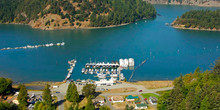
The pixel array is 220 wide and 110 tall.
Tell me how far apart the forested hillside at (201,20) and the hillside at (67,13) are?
2485cm

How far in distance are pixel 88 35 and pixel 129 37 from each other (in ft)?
51.0

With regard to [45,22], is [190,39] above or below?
below

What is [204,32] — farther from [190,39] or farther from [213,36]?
[190,39]

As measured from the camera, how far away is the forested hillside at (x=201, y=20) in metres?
95.6

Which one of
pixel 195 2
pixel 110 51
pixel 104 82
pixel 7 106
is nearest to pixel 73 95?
pixel 7 106

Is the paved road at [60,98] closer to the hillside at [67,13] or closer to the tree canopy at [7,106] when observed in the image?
the tree canopy at [7,106]

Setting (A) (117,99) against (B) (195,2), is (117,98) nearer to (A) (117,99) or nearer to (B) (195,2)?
(A) (117,99)

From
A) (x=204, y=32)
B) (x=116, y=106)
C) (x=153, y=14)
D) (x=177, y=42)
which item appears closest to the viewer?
(x=116, y=106)

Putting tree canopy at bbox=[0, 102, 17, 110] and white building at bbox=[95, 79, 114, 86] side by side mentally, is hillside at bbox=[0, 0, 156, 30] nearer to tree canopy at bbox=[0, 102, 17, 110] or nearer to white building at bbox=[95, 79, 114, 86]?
white building at bbox=[95, 79, 114, 86]

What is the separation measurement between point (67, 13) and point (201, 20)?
5804cm

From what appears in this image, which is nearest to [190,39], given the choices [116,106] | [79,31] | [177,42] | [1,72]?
[177,42]

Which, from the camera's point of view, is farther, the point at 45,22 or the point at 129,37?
the point at 45,22

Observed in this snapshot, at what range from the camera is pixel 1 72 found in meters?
53.1

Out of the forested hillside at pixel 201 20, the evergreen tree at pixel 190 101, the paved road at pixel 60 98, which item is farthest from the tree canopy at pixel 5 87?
the forested hillside at pixel 201 20
